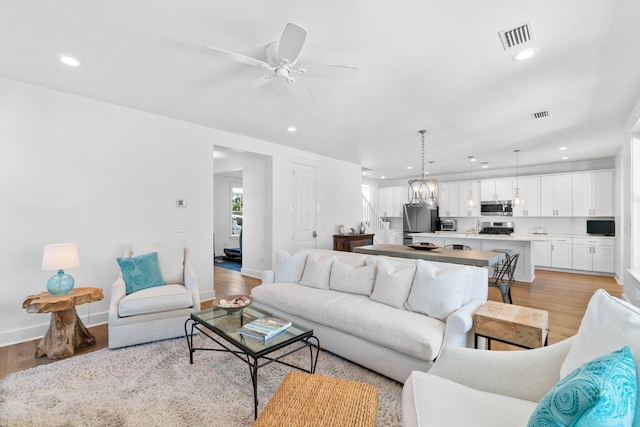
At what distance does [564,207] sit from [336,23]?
7614 mm

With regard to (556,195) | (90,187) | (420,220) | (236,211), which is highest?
(556,195)

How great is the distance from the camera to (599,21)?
2014 mm

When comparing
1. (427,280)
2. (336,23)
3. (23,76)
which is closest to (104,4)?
(336,23)

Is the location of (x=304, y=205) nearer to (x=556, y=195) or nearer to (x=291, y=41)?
(x=291, y=41)

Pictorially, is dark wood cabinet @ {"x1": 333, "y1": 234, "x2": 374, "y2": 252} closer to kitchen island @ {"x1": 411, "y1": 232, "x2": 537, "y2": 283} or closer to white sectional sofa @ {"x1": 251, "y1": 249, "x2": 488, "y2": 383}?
kitchen island @ {"x1": 411, "y1": 232, "x2": 537, "y2": 283}

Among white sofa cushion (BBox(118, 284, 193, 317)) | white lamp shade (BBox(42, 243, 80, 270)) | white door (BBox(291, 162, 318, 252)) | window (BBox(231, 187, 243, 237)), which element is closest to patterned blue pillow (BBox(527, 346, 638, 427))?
white sofa cushion (BBox(118, 284, 193, 317))

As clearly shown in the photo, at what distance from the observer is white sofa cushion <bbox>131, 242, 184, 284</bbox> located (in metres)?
3.37

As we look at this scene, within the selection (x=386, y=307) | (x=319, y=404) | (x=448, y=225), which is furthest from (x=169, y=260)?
(x=448, y=225)

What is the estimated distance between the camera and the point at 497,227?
7.79 metres

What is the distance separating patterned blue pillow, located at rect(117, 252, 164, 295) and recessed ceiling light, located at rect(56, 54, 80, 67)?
77.1 inches

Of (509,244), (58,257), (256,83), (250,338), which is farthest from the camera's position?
(509,244)

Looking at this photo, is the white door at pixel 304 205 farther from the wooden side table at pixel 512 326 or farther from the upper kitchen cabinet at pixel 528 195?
the upper kitchen cabinet at pixel 528 195

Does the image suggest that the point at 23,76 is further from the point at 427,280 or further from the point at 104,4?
the point at 427,280

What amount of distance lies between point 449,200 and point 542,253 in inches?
104
